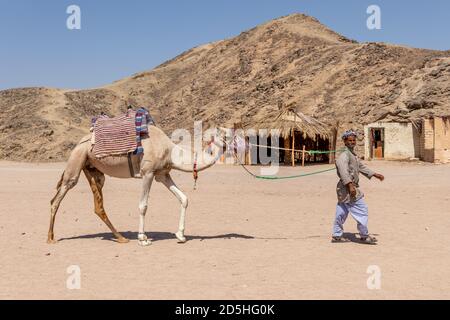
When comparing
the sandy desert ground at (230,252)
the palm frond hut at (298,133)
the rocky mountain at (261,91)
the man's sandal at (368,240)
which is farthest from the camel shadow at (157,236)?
the rocky mountain at (261,91)

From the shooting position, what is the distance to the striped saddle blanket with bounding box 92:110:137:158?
7.93 m

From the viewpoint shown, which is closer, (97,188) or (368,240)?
(368,240)

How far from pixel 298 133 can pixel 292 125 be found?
5.96 ft

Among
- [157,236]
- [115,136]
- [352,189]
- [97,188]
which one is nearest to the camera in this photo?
[352,189]

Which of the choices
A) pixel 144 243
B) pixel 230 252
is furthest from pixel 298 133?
pixel 230 252

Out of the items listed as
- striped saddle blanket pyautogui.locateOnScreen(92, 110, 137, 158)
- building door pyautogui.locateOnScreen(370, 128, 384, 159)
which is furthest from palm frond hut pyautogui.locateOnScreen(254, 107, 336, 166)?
striped saddle blanket pyautogui.locateOnScreen(92, 110, 137, 158)

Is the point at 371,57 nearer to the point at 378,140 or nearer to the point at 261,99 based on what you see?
the point at 261,99

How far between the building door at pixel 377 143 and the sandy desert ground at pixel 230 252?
1876cm

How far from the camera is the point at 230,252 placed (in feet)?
23.7

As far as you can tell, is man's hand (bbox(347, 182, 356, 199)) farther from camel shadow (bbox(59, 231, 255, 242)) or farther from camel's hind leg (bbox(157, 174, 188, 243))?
camel's hind leg (bbox(157, 174, 188, 243))

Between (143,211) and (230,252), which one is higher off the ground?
(143,211)

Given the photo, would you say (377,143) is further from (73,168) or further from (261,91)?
(261,91)

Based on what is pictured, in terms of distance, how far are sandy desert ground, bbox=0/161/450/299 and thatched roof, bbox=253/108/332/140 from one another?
49.7 ft
